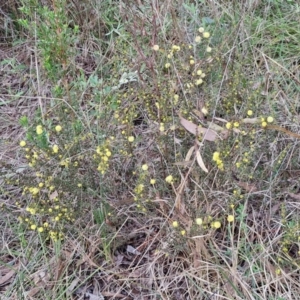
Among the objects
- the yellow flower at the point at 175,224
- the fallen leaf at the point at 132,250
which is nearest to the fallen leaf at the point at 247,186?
the yellow flower at the point at 175,224

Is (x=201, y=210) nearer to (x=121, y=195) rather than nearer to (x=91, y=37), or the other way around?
(x=121, y=195)

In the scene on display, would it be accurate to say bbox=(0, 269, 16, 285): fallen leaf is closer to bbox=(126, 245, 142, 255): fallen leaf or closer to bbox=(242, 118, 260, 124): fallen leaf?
bbox=(126, 245, 142, 255): fallen leaf

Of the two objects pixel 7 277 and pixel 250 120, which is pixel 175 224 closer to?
pixel 250 120

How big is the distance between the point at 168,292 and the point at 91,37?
1.45 meters

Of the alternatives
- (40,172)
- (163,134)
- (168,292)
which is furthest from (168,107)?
(168,292)

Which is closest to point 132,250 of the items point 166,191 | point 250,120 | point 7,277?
point 166,191

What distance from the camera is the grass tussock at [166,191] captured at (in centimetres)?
156

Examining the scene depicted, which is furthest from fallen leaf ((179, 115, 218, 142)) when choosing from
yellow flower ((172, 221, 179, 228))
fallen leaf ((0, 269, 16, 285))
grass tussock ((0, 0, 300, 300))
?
fallen leaf ((0, 269, 16, 285))

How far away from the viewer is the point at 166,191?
1705mm

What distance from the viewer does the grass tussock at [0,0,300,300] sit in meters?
1.56

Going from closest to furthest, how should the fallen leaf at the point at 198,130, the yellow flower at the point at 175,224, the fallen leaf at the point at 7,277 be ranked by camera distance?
1. the yellow flower at the point at 175,224
2. the fallen leaf at the point at 198,130
3. the fallen leaf at the point at 7,277

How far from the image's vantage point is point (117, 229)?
1739mm

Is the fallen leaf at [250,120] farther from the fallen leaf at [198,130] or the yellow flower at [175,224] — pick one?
the yellow flower at [175,224]

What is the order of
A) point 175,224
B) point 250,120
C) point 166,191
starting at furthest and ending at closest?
point 166,191 → point 250,120 → point 175,224
